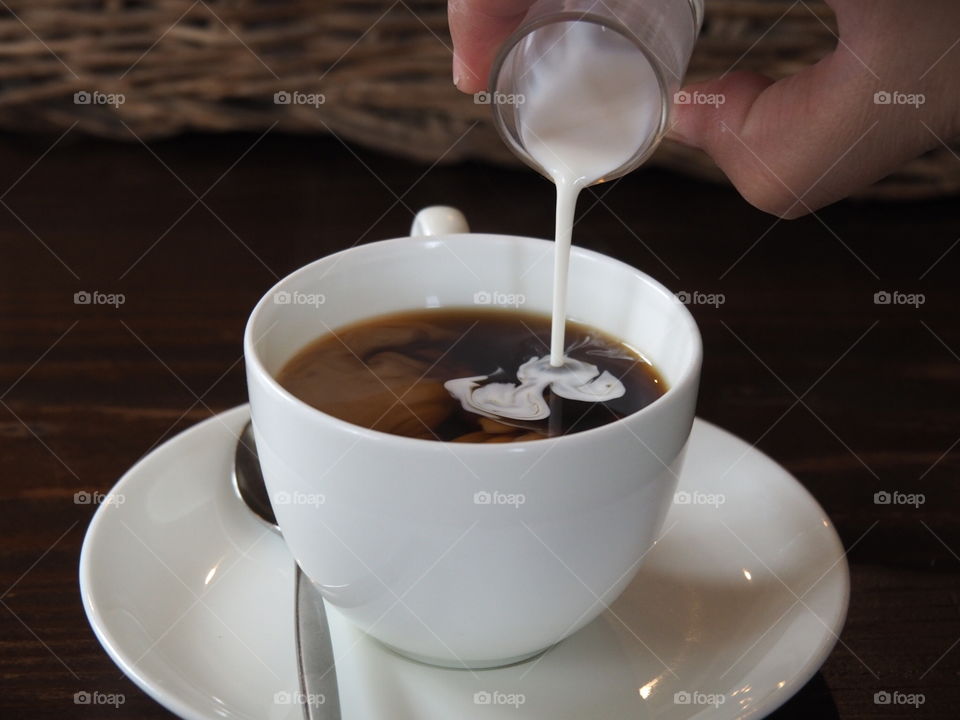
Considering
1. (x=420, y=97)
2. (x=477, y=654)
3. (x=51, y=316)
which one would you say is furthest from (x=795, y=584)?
(x=420, y=97)

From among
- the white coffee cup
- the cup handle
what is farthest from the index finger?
the white coffee cup

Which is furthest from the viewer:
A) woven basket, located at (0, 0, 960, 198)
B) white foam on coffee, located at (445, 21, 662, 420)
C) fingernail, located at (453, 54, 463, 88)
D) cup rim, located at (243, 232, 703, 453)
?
woven basket, located at (0, 0, 960, 198)

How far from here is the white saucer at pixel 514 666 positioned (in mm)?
648

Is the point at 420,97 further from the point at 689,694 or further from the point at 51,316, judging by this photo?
the point at 689,694

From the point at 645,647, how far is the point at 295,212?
837mm

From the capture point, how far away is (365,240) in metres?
1.30

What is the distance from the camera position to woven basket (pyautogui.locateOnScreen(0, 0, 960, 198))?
4.44ft

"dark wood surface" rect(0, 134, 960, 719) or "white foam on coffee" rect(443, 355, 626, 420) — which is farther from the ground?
"white foam on coffee" rect(443, 355, 626, 420)

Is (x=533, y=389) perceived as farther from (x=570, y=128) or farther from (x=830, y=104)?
(x=830, y=104)

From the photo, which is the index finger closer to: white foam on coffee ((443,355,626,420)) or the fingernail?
the fingernail

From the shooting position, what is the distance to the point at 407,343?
2.70 feet

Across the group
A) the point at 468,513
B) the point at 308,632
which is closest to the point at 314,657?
the point at 308,632

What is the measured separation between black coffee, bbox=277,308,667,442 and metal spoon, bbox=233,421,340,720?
0.38 ft

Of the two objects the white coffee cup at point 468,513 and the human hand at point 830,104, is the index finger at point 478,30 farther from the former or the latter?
the white coffee cup at point 468,513
